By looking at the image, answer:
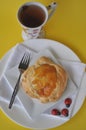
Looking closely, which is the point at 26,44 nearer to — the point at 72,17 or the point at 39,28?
the point at 39,28

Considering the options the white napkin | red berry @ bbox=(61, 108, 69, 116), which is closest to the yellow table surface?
the white napkin

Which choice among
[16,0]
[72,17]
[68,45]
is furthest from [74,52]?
[16,0]

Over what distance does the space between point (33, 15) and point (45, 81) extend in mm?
225

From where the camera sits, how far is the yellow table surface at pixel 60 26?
1.01 meters

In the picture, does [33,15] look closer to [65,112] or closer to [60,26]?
[60,26]

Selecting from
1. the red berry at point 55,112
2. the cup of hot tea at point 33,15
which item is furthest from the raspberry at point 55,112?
the cup of hot tea at point 33,15

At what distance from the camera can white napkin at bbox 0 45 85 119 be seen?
2.88 ft

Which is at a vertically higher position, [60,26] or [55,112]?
[60,26]

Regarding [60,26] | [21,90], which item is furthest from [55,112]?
[60,26]

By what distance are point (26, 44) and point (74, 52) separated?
0.15 metres

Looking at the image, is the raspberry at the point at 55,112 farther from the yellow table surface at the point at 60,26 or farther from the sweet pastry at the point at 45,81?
the yellow table surface at the point at 60,26

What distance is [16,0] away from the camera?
1074 millimetres

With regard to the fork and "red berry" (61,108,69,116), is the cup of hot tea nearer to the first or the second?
the fork

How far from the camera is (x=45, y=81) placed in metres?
0.88
